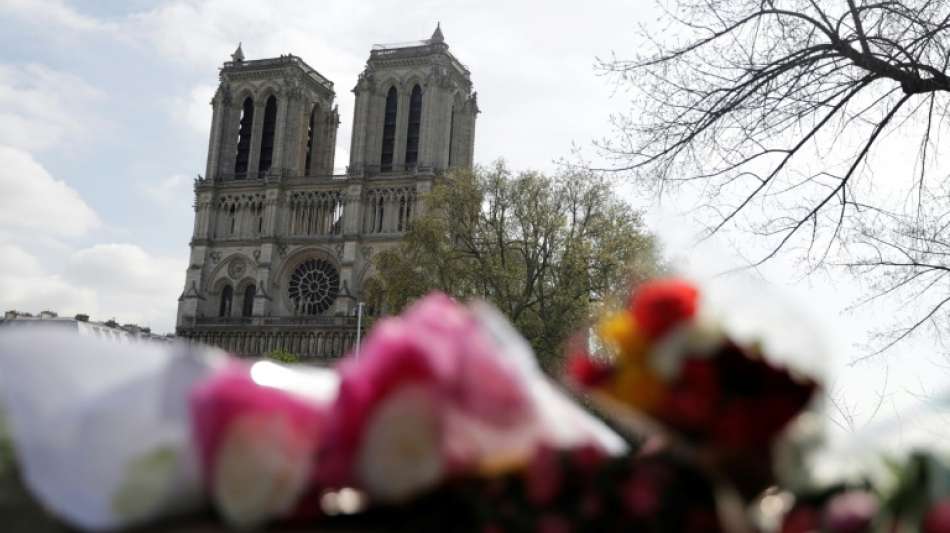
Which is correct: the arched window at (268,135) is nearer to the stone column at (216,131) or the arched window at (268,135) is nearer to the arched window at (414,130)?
the stone column at (216,131)

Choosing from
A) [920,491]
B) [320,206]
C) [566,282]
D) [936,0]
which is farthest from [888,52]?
[320,206]

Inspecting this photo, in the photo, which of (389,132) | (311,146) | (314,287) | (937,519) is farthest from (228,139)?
(937,519)

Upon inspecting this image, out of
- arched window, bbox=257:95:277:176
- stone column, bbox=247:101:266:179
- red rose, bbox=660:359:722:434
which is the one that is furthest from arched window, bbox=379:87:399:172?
red rose, bbox=660:359:722:434

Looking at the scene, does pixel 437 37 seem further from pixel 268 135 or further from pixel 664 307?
pixel 664 307

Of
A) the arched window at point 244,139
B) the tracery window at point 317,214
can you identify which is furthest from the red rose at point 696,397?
the arched window at point 244,139

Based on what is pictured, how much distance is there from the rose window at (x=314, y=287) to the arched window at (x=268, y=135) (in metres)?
5.83

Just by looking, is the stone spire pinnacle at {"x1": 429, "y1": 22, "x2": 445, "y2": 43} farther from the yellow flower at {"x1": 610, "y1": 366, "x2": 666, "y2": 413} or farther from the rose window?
the yellow flower at {"x1": 610, "y1": 366, "x2": 666, "y2": 413}

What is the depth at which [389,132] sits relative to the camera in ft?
154

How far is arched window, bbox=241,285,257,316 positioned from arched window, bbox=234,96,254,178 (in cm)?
585

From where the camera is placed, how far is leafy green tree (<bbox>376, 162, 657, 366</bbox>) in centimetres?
2438

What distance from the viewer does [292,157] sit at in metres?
48.7

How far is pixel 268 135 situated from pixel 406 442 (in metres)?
49.8

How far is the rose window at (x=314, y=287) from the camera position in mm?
46781

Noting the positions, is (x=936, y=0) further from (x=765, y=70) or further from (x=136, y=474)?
(x=136, y=474)
